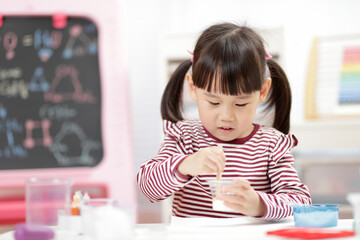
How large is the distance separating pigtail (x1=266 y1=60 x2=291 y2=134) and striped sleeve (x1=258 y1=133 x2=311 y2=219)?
0.24 ft

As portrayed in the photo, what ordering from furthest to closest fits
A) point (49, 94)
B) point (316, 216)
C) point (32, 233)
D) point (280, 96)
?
point (49, 94) < point (280, 96) < point (316, 216) < point (32, 233)

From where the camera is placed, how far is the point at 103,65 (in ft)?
9.18

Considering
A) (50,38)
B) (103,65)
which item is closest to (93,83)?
(103,65)

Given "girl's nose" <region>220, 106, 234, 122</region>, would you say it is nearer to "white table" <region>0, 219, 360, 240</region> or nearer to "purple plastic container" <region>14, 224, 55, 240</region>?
"white table" <region>0, 219, 360, 240</region>

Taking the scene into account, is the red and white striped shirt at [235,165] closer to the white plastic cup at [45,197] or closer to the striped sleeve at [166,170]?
the striped sleeve at [166,170]

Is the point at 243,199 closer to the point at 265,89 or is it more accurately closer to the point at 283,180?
the point at 283,180

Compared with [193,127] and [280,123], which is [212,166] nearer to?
[193,127]

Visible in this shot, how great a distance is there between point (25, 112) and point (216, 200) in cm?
197

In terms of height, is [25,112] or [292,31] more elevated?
[292,31]


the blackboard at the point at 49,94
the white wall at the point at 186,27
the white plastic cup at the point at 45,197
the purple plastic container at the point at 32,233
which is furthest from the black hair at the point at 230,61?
the white wall at the point at 186,27

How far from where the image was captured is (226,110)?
114cm

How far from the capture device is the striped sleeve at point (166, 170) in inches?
42.7

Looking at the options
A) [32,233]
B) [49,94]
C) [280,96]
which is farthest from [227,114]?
[49,94]

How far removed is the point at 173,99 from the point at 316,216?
56 cm
